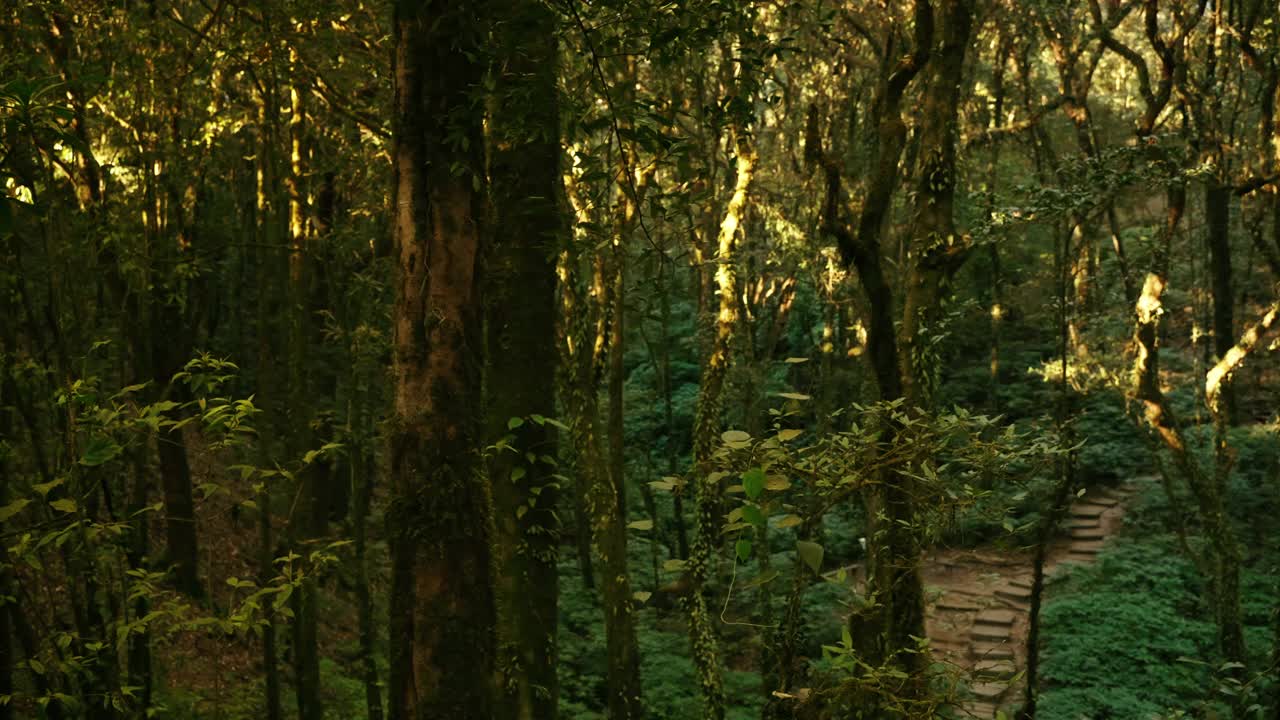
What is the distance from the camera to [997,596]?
54.6 ft

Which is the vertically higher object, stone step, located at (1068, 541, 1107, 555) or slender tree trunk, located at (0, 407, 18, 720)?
slender tree trunk, located at (0, 407, 18, 720)

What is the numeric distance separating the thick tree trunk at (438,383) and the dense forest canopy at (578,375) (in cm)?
1

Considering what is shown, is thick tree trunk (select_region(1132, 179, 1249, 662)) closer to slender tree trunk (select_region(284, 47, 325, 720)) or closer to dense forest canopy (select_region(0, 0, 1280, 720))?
dense forest canopy (select_region(0, 0, 1280, 720))

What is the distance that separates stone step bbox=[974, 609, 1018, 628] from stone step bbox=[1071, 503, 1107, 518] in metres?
5.06

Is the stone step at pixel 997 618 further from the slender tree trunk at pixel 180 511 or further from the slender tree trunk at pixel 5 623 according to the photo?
the slender tree trunk at pixel 5 623

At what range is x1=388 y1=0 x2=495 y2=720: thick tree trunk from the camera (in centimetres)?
285

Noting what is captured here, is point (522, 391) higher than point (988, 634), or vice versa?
point (522, 391)

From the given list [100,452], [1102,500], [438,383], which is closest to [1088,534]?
[1102,500]

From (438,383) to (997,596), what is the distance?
15798mm

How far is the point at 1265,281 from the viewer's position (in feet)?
84.7

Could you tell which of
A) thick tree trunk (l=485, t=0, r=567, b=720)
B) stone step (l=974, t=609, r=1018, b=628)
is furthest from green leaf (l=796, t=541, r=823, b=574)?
stone step (l=974, t=609, r=1018, b=628)

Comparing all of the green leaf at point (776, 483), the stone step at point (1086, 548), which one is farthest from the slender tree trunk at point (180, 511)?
the stone step at point (1086, 548)

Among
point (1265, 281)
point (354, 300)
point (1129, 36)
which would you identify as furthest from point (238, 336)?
point (1129, 36)

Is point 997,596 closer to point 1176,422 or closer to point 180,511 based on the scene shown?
point 1176,422
